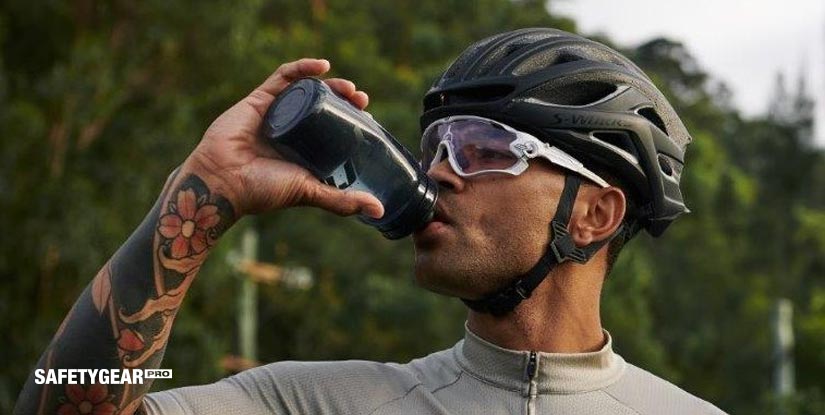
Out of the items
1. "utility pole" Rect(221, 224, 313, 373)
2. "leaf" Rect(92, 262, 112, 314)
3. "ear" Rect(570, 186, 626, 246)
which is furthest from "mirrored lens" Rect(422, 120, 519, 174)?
"utility pole" Rect(221, 224, 313, 373)

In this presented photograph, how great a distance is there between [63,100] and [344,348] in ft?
44.5

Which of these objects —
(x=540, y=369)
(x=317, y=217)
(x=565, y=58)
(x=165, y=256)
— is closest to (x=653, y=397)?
(x=540, y=369)

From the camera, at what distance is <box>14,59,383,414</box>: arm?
379 centimetres

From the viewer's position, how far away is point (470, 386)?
4.57 metres

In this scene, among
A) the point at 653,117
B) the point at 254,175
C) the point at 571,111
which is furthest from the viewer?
the point at 653,117

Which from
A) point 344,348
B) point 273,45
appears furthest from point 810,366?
point 273,45

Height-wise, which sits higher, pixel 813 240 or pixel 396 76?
pixel 396 76

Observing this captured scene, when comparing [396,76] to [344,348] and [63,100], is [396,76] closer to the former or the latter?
[344,348]

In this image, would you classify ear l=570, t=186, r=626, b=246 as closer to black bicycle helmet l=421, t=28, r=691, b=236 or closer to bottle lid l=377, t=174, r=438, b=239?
black bicycle helmet l=421, t=28, r=691, b=236

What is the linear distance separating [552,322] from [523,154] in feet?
1.70

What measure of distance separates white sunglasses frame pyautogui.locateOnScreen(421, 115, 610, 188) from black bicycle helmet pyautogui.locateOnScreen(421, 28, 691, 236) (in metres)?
0.02

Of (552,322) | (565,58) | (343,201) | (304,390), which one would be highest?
(565,58)

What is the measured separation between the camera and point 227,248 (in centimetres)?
2600

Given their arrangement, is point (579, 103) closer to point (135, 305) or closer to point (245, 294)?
point (135, 305)
